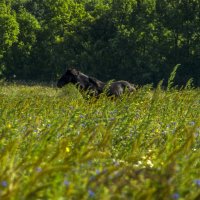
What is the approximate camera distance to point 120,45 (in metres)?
48.9

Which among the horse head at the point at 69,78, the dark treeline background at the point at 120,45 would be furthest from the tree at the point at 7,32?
the horse head at the point at 69,78

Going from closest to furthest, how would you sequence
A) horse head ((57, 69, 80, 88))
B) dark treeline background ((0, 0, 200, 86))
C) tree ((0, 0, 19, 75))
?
horse head ((57, 69, 80, 88)) < dark treeline background ((0, 0, 200, 86)) < tree ((0, 0, 19, 75))

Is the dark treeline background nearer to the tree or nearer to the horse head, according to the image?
the tree

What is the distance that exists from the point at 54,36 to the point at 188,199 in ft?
178

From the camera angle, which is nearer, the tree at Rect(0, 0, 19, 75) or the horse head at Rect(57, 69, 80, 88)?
the horse head at Rect(57, 69, 80, 88)

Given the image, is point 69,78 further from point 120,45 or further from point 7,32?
point 7,32

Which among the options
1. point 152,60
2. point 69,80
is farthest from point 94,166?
point 152,60

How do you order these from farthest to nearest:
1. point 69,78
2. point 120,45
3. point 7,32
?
point 7,32
point 120,45
point 69,78

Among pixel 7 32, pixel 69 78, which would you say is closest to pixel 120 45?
pixel 7 32

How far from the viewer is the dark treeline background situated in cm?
4756

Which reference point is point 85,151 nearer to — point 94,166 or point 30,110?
point 94,166

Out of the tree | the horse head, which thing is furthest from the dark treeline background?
the horse head

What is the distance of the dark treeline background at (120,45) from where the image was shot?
156ft

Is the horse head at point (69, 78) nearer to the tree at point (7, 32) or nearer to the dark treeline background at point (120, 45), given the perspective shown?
the dark treeline background at point (120, 45)
